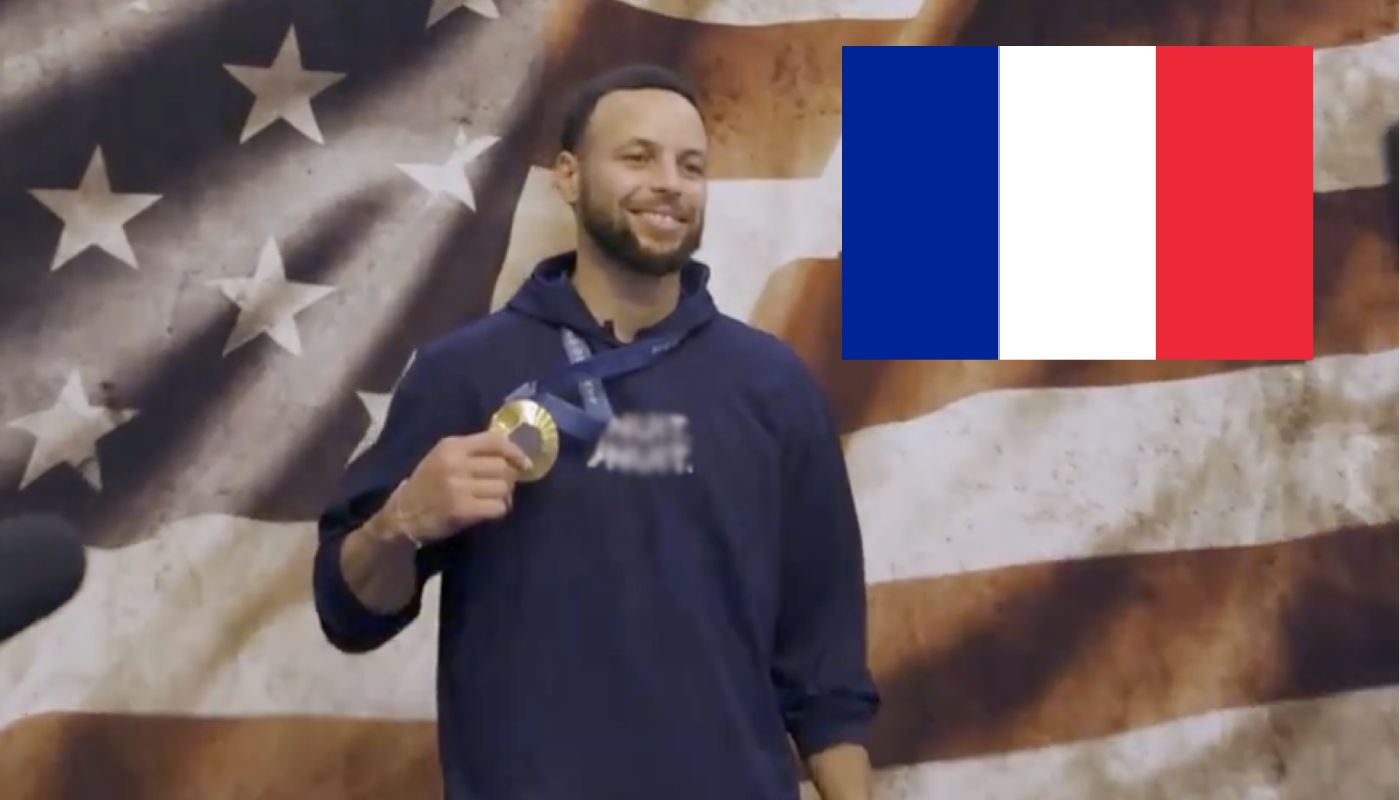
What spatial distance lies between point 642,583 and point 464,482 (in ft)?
0.51

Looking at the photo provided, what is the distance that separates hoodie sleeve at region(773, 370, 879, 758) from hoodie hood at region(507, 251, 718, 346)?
0.09m

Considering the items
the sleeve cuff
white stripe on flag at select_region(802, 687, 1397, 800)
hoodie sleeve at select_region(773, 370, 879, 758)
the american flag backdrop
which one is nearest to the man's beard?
hoodie sleeve at select_region(773, 370, 879, 758)

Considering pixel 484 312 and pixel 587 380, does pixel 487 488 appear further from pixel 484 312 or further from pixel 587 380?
pixel 484 312

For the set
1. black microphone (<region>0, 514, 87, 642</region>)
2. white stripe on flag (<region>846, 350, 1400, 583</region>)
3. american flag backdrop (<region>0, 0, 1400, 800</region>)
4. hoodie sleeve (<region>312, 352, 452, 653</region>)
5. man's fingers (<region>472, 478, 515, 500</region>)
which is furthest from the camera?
white stripe on flag (<region>846, 350, 1400, 583</region>)

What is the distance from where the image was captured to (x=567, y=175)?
4.24 ft

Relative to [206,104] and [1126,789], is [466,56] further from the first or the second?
[1126,789]

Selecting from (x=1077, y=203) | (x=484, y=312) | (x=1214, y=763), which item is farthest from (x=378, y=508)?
(x=1214, y=763)

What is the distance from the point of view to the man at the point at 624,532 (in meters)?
1.15

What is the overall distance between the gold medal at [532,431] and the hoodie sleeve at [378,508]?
113 millimetres

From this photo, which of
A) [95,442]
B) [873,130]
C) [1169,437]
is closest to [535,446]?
[95,442]

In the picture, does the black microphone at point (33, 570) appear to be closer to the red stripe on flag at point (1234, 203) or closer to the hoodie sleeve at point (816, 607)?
the hoodie sleeve at point (816, 607)

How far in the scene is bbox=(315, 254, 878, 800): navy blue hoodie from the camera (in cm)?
115

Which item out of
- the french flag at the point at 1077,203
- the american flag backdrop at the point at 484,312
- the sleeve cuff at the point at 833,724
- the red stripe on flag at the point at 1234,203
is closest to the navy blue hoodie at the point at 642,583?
the sleeve cuff at the point at 833,724

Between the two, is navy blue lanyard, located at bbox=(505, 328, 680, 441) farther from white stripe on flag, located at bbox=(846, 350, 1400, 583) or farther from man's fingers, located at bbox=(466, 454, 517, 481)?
white stripe on flag, located at bbox=(846, 350, 1400, 583)
